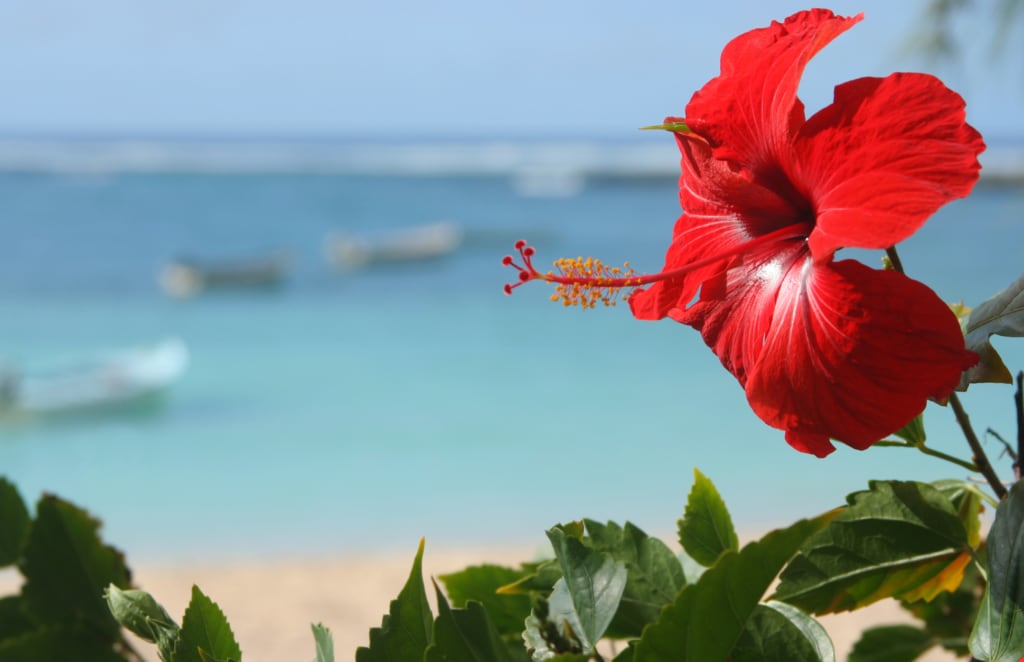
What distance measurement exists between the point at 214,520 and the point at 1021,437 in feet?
21.7

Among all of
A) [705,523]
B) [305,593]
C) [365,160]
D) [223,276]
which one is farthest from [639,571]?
[365,160]

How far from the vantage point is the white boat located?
8.36 m

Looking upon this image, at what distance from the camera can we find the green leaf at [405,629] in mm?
310

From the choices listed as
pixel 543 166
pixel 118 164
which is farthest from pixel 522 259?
pixel 118 164

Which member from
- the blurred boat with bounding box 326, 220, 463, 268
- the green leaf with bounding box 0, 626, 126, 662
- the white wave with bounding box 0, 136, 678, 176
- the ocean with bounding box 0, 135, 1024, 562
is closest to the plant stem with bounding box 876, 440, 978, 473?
the green leaf with bounding box 0, 626, 126, 662

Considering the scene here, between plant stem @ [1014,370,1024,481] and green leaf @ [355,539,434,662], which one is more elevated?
plant stem @ [1014,370,1024,481]

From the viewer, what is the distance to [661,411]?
852cm

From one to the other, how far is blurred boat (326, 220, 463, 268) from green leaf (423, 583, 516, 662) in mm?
14365

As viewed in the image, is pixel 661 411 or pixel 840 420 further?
pixel 661 411

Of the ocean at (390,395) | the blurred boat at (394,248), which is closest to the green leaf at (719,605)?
the ocean at (390,395)

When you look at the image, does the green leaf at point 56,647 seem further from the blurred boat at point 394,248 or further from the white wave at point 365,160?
the white wave at point 365,160

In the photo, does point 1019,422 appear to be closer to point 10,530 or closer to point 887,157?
point 887,157

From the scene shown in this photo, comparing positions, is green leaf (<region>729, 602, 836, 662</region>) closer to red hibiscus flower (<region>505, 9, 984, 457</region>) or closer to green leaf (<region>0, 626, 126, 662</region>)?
red hibiscus flower (<region>505, 9, 984, 457</region>)

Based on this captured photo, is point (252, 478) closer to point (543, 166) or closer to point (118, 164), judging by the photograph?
A: point (543, 166)
